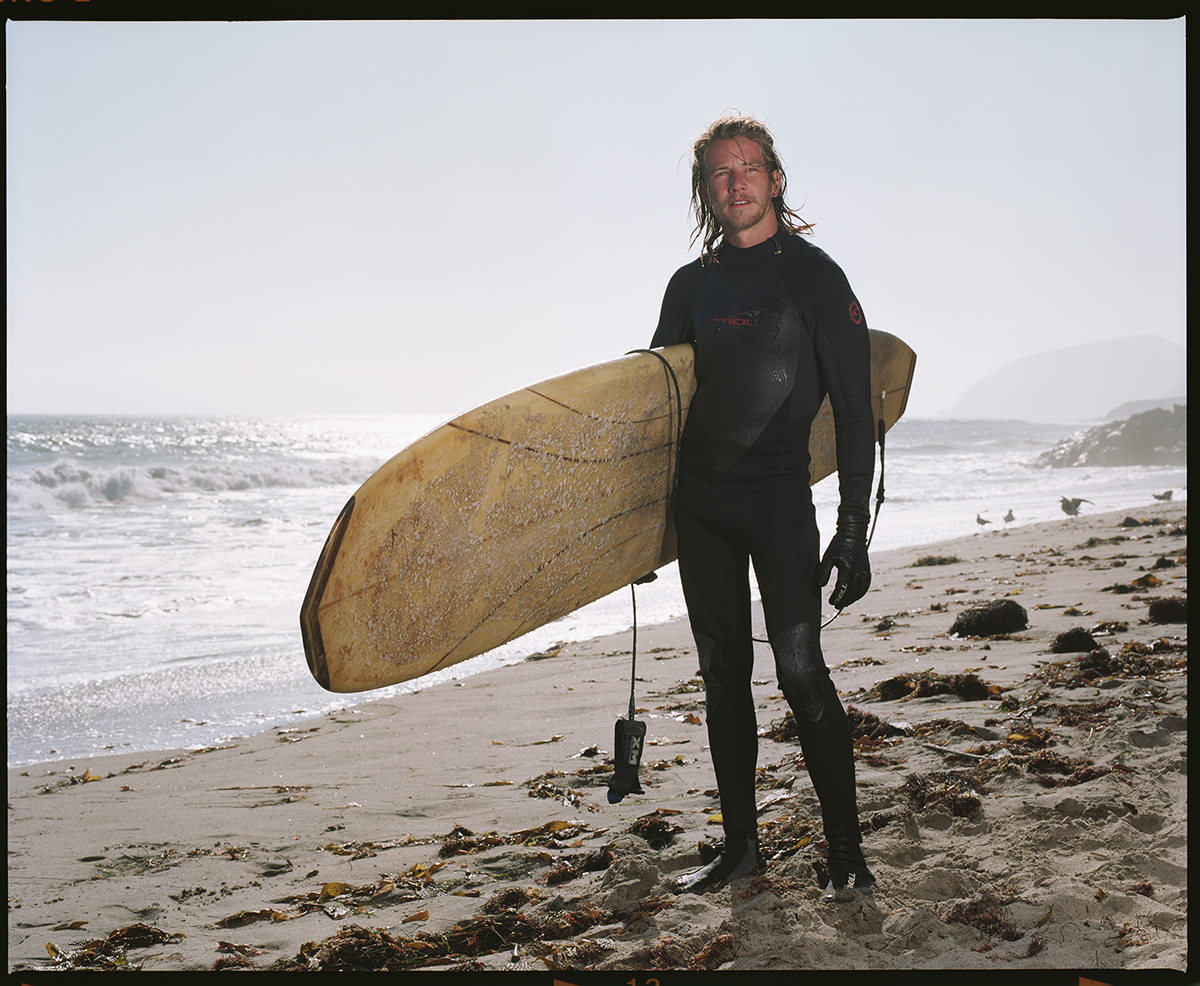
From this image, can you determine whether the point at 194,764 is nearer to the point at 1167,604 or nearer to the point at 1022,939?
the point at 1022,939

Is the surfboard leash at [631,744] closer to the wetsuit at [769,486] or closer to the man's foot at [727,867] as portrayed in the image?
the wetsuit at [769,486]

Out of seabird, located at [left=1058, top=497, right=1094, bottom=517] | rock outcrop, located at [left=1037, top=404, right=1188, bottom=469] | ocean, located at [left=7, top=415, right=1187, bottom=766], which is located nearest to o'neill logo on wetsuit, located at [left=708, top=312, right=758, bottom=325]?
ocean, located at [left=7, top=415, right=1187, bottom=766]

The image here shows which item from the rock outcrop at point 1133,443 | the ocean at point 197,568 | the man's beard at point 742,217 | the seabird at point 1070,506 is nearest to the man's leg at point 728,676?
the man's beard at point 742,217

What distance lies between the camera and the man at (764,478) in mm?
2141

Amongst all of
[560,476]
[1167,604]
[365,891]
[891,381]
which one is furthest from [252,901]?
[1167,604]

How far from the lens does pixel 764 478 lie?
2.20m

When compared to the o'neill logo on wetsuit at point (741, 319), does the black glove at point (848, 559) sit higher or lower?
lower

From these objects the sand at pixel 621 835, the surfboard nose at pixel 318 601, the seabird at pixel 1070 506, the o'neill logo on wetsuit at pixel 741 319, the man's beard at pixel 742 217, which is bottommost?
the sand at pixel 621 835

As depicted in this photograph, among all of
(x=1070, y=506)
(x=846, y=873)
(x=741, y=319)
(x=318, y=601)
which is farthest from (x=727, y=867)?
(x=1070, y=506)

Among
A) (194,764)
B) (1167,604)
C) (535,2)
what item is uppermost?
(535,2)

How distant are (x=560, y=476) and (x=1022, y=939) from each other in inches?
58.4

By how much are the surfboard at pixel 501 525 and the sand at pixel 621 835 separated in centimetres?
65

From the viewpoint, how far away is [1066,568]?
604cm

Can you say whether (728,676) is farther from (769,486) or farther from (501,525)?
(501,525)
